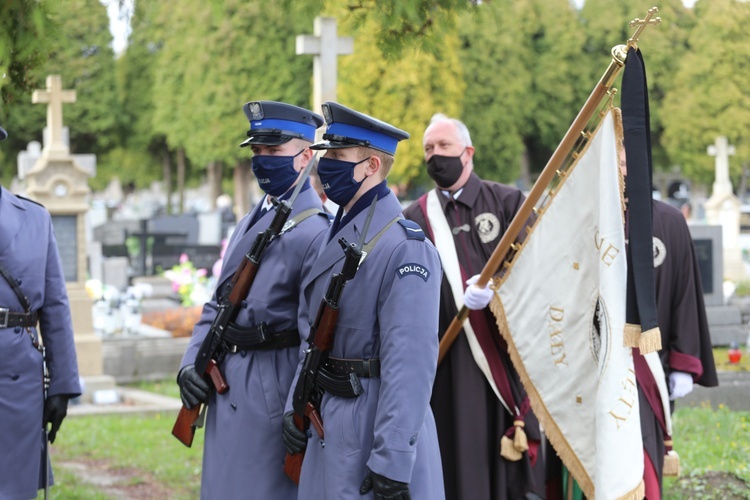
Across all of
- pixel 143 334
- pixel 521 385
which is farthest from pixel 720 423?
pixel 143 334

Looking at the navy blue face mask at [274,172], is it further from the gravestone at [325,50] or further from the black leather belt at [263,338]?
the gravestone at [325,50]

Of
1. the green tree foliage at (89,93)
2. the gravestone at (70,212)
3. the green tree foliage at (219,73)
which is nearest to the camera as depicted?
the gravestone at (70,212)

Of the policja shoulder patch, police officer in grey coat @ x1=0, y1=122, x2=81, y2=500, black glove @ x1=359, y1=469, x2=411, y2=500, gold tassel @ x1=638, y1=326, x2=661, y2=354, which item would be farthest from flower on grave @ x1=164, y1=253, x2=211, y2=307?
black glove @ x1=359, y1=469, x2=411, y2=500

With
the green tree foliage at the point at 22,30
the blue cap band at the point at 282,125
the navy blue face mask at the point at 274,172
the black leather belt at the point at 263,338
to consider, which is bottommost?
the black leather belt at the point at 263,338

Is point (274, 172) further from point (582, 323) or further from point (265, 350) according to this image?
point (582, 323)

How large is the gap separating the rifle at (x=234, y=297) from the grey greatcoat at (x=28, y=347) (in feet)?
3.06

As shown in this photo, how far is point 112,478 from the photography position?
316 inches

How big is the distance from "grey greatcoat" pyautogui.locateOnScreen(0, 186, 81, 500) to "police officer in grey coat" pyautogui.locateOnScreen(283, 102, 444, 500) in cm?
161

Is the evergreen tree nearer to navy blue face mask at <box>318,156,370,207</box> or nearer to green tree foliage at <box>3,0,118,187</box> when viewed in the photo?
green tree foliage at <box>3,0,118,187</box>

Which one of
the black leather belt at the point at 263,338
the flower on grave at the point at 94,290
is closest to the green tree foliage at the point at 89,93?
the flower on grave at the point at 94,290

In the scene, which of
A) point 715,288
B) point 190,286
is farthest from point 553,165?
point 190,286

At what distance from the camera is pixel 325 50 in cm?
1007

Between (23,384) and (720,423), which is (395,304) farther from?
(720,423)

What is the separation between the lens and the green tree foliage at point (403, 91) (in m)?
34.4
